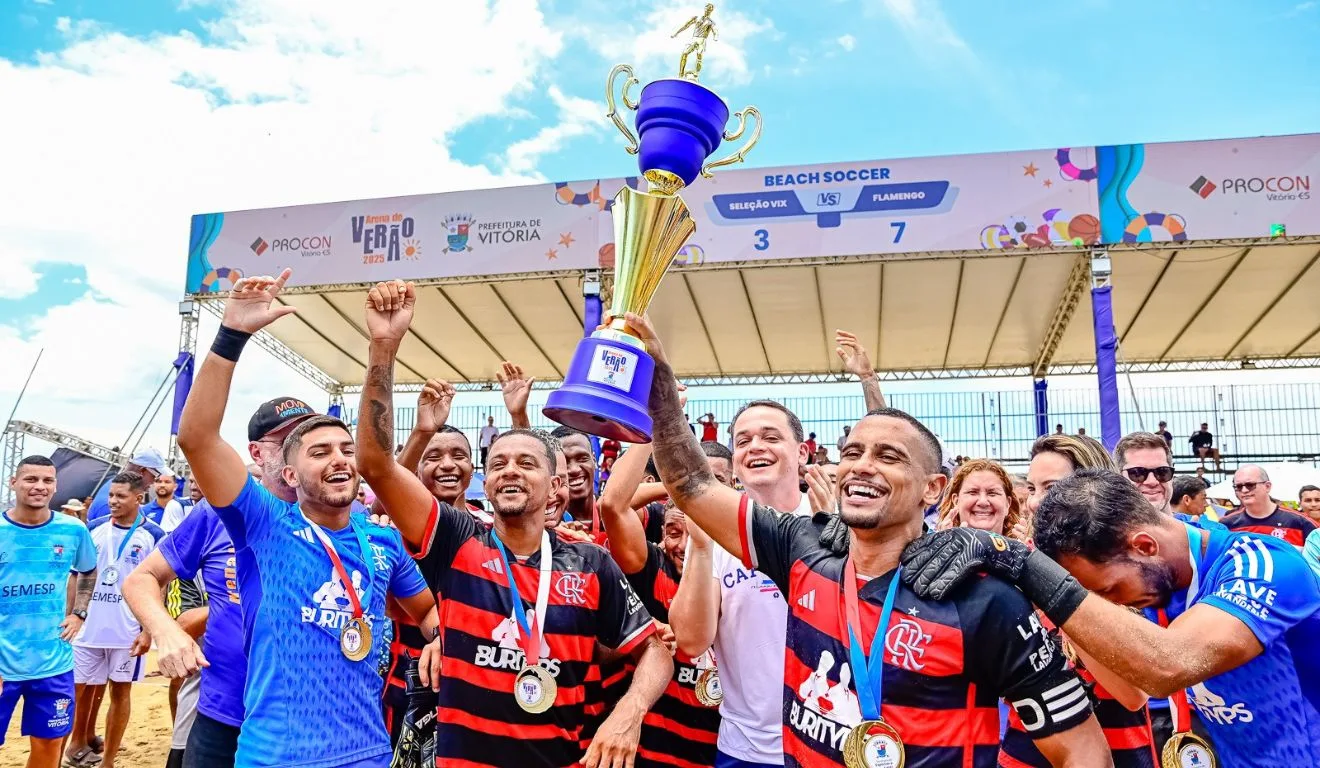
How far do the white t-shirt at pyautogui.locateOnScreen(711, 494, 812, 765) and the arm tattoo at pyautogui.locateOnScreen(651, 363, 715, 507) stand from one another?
1.99 feet

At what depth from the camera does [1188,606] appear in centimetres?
250

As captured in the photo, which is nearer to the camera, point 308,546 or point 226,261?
point 308,546

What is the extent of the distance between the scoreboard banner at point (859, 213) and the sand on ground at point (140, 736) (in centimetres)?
634

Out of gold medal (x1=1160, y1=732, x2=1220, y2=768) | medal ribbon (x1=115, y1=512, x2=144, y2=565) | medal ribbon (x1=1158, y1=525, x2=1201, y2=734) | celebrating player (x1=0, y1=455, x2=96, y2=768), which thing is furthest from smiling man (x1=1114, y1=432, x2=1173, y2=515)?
medal ribbon (x1=115, y1=512, x2=144, y2=565)

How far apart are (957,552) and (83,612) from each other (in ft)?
21.0

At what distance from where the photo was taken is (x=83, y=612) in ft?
20.1

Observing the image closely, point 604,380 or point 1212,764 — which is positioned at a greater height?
point 604,380

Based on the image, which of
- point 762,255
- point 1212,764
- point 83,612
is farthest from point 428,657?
point 762,255

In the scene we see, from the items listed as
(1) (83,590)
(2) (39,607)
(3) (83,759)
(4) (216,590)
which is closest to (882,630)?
(4) (216,590)

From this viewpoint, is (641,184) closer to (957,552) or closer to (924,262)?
(924,262)

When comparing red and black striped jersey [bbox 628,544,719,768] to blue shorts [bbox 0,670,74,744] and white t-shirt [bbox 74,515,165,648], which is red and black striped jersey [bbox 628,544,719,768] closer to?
blue shorts [bbox 0,670,74,744]

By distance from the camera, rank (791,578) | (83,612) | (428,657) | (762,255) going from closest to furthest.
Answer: (791,578) → (428,657) → (83,612) → (762,255)

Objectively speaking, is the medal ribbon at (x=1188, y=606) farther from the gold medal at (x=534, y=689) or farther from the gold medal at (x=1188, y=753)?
the gold medal at (x=534, y=689)

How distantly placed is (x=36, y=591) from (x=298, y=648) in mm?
4368
